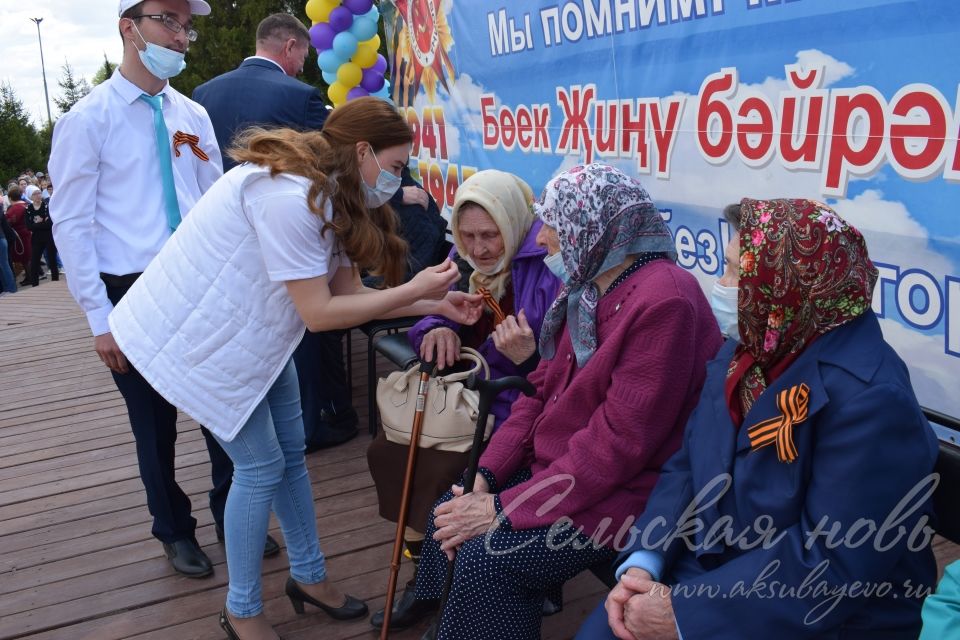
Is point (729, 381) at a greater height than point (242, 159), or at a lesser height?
lesser

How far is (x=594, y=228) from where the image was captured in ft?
7.23

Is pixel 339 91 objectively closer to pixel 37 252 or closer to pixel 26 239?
pixel 37 252

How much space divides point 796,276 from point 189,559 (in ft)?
8.30

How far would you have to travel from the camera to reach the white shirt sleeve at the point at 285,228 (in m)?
2.16

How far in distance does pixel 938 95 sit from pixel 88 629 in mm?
3034

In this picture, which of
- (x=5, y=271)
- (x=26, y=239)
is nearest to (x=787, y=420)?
(x=5, y=271)

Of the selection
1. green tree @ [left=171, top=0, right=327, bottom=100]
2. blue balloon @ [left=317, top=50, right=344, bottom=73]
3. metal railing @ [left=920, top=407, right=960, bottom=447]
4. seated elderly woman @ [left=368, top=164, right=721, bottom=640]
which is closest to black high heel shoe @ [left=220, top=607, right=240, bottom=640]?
seated elderly woman @ [left=368, top=164, right=721, bottom=640]

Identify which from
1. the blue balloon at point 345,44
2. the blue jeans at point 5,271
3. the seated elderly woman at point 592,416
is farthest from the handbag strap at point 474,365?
the blue jeans at point 5,271

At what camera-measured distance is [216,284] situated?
7.50 ft

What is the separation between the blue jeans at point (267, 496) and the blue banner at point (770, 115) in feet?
4.66

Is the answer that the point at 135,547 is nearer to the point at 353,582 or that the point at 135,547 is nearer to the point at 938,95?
the point at 353,582

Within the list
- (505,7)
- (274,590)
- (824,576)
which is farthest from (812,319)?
(505,7)

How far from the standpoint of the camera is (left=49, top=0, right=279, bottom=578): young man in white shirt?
9.15 ft

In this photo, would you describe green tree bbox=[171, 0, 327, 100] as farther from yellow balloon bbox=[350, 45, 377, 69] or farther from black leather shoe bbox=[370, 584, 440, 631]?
black leather shoe bbox=[370, 584, 440, 631]
